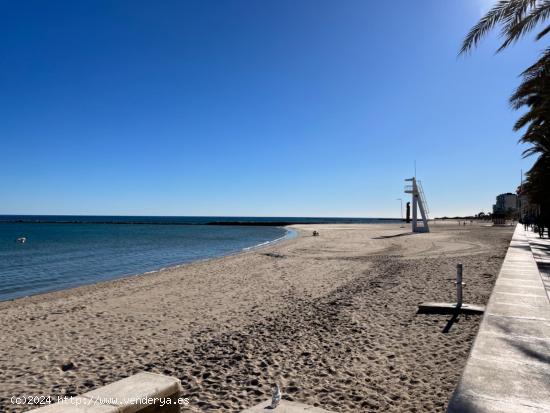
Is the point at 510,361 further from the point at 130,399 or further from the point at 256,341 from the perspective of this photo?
the point at 256,341

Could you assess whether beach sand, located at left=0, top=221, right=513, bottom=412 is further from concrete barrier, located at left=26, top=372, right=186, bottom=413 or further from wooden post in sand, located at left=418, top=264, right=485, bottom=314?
concrete barrier, located at left=26, top=372, right=186, bottom=413

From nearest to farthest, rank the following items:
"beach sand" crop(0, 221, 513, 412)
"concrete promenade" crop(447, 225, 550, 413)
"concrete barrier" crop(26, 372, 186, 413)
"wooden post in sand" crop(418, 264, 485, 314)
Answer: "concrete barrier" crop(26, 372, 186, 413), "concrete promenade" crop(447, 225, 550, 413), "beach sand" crop(0, 221, 513, 412), "wooden post in sand" crop(418, 264, 485, 314)

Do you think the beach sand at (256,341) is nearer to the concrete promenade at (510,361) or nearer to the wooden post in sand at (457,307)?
the wooden post in sand at (457,307)

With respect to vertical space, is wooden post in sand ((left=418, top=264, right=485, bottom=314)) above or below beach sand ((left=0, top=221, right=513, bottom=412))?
above

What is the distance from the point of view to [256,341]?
660cm

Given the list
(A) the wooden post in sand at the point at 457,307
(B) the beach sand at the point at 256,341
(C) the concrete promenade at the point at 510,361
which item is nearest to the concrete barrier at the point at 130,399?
(B) the beach sand at the point at 256,341

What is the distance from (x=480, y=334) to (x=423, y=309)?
133 inches

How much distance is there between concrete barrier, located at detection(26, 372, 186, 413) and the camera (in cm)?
236

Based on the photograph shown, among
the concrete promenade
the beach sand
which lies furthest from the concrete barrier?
the concrete promenade

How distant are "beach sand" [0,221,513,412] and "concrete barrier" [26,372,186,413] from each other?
1.76 metres

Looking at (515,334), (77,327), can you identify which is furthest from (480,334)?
(77,327)

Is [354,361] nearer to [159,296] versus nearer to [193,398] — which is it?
[193,398]

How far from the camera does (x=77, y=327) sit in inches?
321

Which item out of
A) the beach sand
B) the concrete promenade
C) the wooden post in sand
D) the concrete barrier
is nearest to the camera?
the concrete barrier
